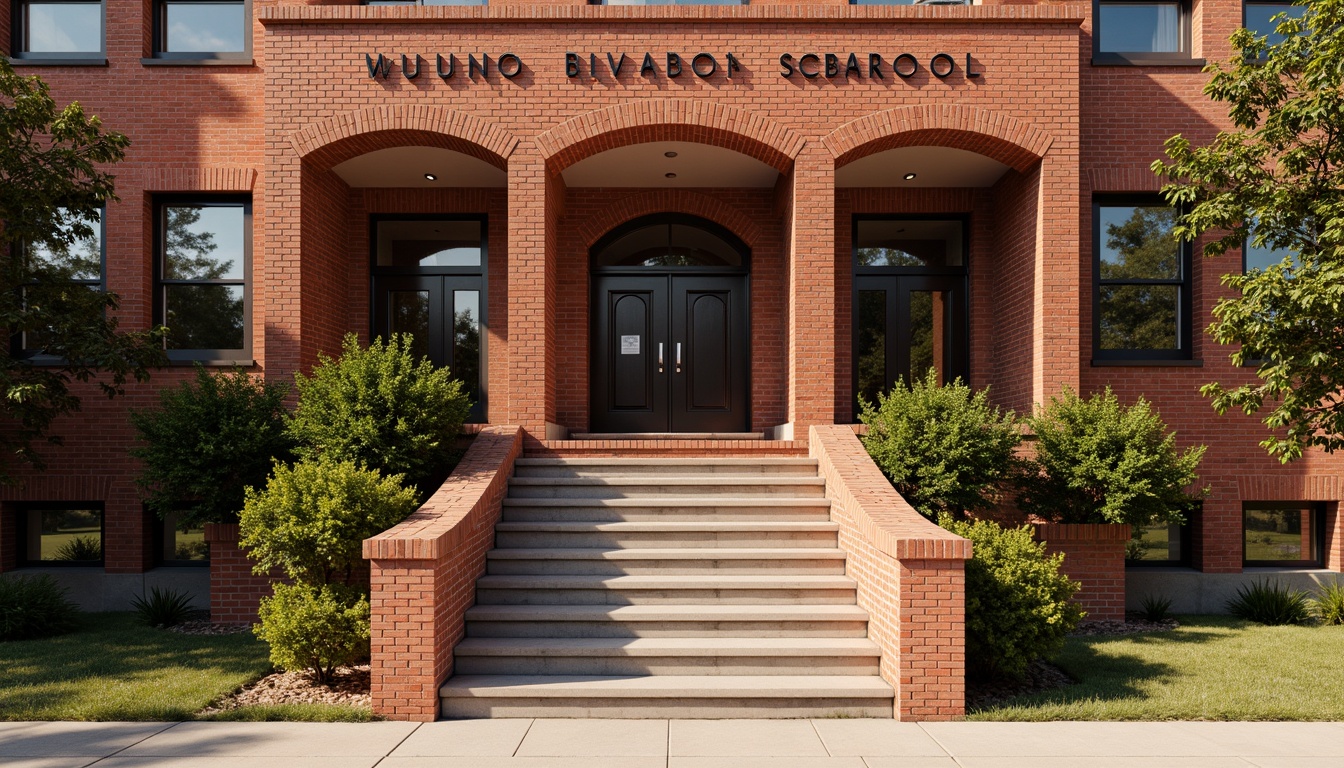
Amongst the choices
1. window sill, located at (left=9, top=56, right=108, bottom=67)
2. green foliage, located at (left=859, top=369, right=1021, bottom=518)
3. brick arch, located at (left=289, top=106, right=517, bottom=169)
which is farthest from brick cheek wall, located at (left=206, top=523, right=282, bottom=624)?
green foliage, located at (left=859, top=369, right=1021, bottom=518)

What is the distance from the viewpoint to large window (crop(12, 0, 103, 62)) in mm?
10883

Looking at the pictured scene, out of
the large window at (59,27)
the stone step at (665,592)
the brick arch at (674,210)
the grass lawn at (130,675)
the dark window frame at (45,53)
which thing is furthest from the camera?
the brick arch at (674,210)

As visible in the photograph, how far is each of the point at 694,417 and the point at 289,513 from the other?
6464 millimetres

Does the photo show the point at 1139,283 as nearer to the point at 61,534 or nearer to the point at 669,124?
the point at 669,124

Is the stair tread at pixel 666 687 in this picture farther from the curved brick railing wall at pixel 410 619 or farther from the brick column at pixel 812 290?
the brick column at pixel 812 290

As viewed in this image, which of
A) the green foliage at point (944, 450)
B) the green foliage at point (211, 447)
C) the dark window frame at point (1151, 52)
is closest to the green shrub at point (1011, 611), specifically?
the green foliage at point (944, 450)

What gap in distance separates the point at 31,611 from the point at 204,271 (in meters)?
4.59

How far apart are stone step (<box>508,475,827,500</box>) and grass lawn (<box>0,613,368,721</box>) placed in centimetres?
296

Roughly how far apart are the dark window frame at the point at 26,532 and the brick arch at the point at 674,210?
24.2ft

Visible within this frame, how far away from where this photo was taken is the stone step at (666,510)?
26.8ft

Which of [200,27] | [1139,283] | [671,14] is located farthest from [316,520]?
[1139,283]

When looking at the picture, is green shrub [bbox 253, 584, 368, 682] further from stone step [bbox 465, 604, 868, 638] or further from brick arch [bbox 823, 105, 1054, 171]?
brick arch [bbox 823, 105, 1054, 171]

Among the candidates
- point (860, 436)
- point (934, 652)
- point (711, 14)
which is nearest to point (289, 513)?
point (934, 652)

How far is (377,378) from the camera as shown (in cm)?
817
